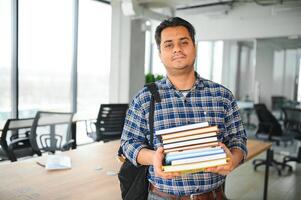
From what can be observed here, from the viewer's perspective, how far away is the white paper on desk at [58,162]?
7.20ft

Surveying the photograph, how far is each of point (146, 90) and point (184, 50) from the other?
0.25 m

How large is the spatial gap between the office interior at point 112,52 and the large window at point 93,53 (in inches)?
0.8

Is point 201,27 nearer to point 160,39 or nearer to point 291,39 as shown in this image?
point 291,39

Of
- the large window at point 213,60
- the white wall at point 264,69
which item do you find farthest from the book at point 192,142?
the large window at point 213,60

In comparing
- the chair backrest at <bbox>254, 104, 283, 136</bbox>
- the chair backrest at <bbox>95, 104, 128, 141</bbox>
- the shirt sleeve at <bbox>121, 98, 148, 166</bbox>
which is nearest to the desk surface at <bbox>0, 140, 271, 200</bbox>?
the shirt sleeve at <bbox>121, 98, 148, 166</bbox>

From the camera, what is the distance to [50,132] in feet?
12.3

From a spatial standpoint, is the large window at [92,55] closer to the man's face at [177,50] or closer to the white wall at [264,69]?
the white wall at [264,69]

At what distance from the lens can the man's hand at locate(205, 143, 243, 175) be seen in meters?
1.03

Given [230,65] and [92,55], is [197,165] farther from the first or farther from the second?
[230,65]

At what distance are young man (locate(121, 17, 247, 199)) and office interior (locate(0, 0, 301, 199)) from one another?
270 cm

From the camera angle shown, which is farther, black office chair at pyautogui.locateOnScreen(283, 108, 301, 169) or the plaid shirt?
black office chair at pyautogui.locateOnScreen(283, 108, 301, 169)

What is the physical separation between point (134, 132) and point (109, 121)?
3.41m

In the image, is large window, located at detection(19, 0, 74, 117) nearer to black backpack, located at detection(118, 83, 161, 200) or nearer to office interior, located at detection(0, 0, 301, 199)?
office interior, located at detection(0, 0, 301, 199)

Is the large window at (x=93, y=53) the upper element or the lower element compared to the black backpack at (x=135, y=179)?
upper
